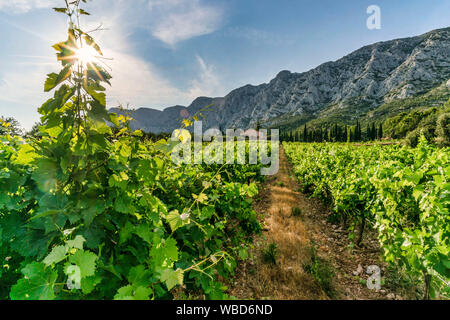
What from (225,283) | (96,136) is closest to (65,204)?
(96,136)

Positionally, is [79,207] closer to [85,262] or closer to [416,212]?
[85,262]

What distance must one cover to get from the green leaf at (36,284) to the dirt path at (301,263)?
3514mm

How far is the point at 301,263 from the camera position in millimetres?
4449

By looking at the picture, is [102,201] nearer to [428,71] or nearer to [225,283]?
[225,283]

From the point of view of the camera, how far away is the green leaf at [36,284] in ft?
2.72

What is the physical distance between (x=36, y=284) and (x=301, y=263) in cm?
473

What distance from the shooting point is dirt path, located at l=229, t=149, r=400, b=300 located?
12.2 ft

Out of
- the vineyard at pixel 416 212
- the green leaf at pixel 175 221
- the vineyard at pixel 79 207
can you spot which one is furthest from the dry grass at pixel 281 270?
the vineyard at pixel 79 207

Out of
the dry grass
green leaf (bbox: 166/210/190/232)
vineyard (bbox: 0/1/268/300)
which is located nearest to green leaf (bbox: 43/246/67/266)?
vineyard (bbox: 0/1/268/300)

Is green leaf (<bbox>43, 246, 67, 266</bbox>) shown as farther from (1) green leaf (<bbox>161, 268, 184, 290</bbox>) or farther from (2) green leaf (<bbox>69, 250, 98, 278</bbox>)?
(1) green leaf (<bbox>161, 268, 184, 290</bbox>)

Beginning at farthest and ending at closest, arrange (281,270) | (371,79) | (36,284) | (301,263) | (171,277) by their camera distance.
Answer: (371,79), (301,263), (281,270), (171,277), (36,284)

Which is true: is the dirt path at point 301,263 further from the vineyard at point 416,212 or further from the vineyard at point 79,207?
the vineyard at point 79,207

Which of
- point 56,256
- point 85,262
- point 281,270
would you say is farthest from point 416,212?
point 56,256

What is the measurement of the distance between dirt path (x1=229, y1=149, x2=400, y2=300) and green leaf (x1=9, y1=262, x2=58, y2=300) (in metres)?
3.51
